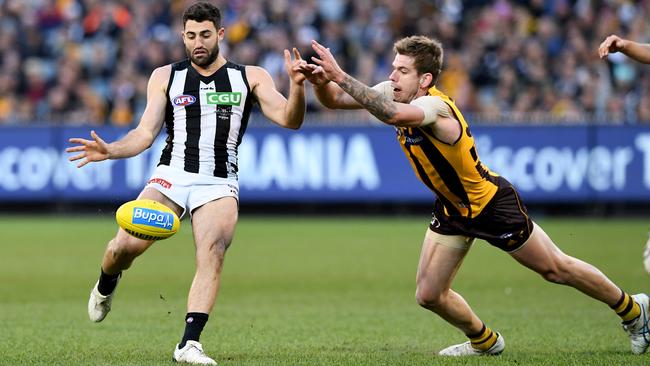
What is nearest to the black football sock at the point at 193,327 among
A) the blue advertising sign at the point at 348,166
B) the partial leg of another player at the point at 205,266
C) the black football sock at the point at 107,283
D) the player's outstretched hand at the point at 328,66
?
the partial leg of another player at the point at 205,266

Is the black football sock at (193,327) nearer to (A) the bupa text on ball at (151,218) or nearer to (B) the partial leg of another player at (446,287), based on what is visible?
(A) the bupa text on ball at (151,218)

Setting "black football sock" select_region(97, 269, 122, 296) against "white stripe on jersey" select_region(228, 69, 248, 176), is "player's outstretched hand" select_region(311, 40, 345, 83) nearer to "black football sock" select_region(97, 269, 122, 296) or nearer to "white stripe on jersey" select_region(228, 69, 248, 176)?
"white stripe on jersey" select_region(228, 69, 248, 176)

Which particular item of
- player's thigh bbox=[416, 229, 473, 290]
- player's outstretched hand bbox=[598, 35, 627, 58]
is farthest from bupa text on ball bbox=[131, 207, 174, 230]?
player's outstretched hand bbox=[598, 35, 627, 58]

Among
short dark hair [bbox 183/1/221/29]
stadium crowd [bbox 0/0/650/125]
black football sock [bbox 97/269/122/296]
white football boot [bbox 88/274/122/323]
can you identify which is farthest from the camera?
stadium crowd [bbox 0/0/650/125]

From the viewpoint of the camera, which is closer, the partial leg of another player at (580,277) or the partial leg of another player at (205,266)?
the partial leg of another player at (205,266)

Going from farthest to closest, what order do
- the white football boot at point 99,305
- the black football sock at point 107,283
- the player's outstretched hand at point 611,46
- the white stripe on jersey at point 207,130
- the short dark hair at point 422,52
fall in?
the white football boot at point 99,305
the black football sock at point 107,283
the white stripe on jersey at point 207,130
the player's outstretched hand at point 611,46
the short dark hair at point 422,52

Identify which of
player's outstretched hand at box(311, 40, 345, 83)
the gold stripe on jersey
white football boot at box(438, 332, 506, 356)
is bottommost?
white football boot at box(438, 332, 506, 356)

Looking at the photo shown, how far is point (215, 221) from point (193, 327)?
0.75 m

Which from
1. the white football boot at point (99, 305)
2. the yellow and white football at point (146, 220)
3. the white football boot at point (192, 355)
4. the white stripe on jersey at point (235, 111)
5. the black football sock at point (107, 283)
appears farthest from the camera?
the white football boot at point (99, 305)

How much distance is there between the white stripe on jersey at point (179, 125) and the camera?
8.20m

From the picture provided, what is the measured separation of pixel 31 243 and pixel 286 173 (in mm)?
5448

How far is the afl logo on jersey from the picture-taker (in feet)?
26.9

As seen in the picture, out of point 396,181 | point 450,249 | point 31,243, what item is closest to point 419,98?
point 450,249

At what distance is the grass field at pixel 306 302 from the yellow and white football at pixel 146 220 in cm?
84
